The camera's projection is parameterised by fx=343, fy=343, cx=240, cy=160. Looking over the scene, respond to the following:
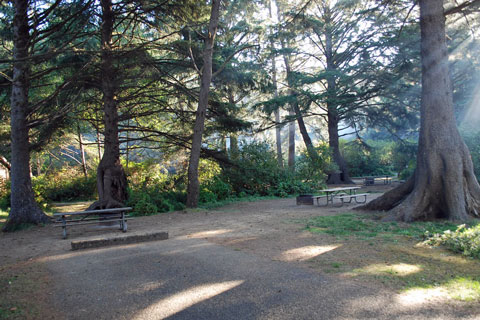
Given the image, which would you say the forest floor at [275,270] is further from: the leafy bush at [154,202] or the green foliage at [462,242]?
the leafy bush at [154,202]

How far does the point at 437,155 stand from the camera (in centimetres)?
919

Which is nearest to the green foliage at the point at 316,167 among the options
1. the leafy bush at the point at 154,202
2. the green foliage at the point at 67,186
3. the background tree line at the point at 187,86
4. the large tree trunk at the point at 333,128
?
the background tree line at the point at 187,86

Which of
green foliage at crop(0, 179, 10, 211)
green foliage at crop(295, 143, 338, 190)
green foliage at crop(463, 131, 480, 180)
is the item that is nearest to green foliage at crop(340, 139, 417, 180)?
green foliage at crop(295, 143, 338, 190)

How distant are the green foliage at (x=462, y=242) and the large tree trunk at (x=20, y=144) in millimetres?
10985

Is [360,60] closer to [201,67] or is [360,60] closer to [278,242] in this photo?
[201,67]

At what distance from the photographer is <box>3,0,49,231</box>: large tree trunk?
10.6m

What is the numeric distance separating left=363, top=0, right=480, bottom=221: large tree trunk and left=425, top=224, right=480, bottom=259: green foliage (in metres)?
2.38

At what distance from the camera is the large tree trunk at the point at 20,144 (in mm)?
10609

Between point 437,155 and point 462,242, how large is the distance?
3848 mm

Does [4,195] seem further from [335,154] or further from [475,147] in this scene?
[475,147]

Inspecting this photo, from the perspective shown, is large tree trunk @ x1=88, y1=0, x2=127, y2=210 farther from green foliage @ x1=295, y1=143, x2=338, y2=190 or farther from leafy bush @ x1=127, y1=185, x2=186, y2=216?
green foliage @ x1=295, y1=143, x2=338, y2=190

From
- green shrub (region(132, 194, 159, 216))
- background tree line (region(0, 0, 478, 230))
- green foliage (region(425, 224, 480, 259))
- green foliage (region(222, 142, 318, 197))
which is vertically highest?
background tree line (region(0, 0, 478, 230))

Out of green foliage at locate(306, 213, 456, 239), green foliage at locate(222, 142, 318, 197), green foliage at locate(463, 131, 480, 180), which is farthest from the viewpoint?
green foliage at locate(463, 131, 480, 180)

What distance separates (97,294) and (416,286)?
4.09m
